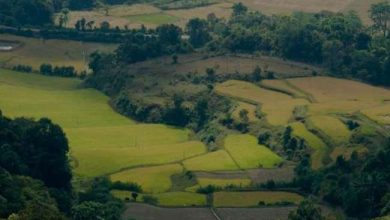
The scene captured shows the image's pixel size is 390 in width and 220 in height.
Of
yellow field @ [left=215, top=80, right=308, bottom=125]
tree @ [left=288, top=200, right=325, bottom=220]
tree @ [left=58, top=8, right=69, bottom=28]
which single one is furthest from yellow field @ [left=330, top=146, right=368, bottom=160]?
tree @ [left=58, top=8, right=69, bottom=28]

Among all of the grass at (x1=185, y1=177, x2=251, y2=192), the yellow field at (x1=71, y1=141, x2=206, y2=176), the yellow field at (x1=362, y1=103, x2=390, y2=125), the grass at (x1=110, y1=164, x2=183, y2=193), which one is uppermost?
the yellow field at (x1=362, y1=103, x2=390, y2=125)

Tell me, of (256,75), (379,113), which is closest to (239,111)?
(379,113)

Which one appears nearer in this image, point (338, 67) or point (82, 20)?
point (338, 67)

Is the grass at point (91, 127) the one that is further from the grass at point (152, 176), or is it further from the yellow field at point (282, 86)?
the yellow field at point (282, 86)

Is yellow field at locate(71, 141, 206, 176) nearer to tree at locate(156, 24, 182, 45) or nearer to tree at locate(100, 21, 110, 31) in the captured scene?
tree at locate(156, 24, 182, 45)

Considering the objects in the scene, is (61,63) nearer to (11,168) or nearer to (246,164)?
(246,164)

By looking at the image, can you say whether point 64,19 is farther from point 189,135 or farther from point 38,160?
point 38,160

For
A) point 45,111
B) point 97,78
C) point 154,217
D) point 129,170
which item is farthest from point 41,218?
point 97,78
